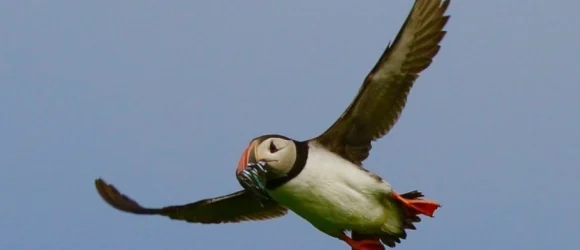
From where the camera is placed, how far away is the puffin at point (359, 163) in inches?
239

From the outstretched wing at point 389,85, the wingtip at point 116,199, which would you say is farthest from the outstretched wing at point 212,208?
the outstretched wing at point 389,85

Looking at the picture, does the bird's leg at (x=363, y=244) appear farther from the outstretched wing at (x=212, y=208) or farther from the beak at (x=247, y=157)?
the beak at (x=247, y=157)

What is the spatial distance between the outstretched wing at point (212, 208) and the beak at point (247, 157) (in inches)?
54.8

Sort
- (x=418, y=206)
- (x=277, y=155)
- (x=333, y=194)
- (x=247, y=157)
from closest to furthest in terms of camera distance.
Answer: (x=247, y=157)
(x=277, y=155)
(x=333, y=194)
(x=418, y=206)

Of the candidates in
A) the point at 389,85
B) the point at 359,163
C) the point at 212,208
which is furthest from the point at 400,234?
the point at 212,208

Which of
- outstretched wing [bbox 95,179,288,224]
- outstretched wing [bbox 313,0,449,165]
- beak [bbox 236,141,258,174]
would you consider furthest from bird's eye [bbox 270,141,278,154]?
outstretched wing [bbox 95,179,288,224]

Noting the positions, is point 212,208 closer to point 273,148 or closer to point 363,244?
point 363,244

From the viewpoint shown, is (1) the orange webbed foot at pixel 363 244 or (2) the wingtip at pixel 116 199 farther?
(2) the wingtip at pixel 116 199

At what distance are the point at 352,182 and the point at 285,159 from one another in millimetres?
462

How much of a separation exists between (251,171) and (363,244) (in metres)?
1.12

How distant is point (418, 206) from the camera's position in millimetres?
6484

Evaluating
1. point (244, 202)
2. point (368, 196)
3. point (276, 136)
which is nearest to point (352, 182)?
point (368, 196)

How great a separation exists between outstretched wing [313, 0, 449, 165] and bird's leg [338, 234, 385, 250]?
49 cm

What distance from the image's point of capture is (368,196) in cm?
630
